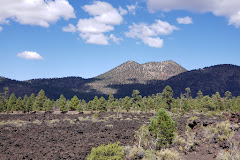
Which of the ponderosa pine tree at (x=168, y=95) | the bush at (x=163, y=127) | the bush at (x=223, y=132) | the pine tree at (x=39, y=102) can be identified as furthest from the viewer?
the pine tree at (x=39, y=102)

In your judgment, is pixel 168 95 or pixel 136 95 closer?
pixel 168 95

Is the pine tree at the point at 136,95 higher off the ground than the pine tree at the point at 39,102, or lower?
higher

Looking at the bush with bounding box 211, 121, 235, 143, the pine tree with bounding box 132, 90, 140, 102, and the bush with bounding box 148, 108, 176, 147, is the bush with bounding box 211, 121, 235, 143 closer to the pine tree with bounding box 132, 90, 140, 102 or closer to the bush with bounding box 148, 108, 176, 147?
the bush with bounding box 148, 108, 176, 147

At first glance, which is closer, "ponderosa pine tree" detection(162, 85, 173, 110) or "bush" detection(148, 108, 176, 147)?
"bush" detection(148, 108, 176, 147)

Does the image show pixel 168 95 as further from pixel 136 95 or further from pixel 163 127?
pixel 163 127

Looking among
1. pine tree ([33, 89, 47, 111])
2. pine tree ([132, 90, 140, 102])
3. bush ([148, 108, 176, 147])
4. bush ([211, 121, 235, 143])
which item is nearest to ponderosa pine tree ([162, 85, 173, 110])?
pine tree ([132, 90, 140, 102])

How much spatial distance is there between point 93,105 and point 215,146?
64640 millimetres

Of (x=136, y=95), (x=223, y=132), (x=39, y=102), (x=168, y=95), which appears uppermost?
(x=168, y=95)

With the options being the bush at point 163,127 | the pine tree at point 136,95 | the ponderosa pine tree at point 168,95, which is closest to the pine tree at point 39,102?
the pine tree at point 136,95

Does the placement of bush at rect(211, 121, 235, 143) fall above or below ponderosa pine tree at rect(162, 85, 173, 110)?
below

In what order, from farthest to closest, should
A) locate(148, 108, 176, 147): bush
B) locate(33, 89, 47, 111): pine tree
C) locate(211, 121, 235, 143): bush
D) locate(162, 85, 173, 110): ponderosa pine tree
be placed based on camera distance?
locate(33, 89, 47, 111): pine tree → locate(162, 85, 173, 110): ponderosa pine tree → locate(148, 108, 176, 147): bush → locate(211, 121, 235, 143): bush

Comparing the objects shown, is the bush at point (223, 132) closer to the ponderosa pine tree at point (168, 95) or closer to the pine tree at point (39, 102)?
the ponderosa pine tree at point (168, 95)

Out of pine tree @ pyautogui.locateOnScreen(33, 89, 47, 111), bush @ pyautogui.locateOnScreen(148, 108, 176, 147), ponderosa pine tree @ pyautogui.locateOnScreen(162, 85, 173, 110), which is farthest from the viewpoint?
pine tree @ pyautogui.locateOnScreen(33, 89, 47, 111)

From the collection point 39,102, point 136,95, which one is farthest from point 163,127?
point 136,95
